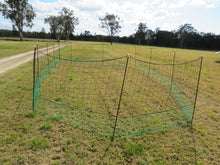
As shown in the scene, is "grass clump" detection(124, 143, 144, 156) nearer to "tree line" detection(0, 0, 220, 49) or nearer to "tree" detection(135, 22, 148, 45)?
"tree line" detection(0, 0, 220, 49)

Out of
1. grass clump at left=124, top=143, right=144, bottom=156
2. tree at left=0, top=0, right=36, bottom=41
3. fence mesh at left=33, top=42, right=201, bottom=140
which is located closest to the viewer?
grass clump at left=124, top=143, right=144, bottom=156

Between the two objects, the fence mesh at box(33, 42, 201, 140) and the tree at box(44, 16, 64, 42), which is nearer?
the fence mesh at box(33, 42, 201, 140)

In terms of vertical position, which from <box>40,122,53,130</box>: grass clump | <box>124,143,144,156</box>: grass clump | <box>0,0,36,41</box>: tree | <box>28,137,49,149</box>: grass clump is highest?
<box>0,0,36,41</box>: tree

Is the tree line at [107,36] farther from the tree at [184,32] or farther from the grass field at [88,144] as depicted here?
the grass field at [88,144]

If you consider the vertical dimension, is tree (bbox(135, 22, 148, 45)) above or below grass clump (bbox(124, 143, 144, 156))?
above

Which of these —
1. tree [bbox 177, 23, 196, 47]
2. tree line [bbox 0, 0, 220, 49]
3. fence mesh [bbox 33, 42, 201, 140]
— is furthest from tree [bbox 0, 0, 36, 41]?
tree [bbox 177, 23, 196, 47]

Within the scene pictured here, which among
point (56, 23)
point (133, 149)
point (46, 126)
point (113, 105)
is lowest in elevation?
point (133, 149)

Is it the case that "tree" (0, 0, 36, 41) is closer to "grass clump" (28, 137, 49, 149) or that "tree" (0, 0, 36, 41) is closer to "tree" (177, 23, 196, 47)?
"grass clump" (28, 137, 49, 149)

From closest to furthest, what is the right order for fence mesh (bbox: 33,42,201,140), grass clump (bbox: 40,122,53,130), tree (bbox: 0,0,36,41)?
grass clump (bbox: 40,122,53,130), fence mesh (bbox: 33,42,201,140), tree (bbox: 0,0,36,41)

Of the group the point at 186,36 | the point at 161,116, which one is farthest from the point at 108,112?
the point at 186,36

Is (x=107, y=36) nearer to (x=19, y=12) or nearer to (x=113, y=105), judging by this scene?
(x=19, y=12)

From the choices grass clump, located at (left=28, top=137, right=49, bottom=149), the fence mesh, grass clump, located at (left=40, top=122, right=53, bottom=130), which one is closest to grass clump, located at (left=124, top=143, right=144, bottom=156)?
the fence mesh

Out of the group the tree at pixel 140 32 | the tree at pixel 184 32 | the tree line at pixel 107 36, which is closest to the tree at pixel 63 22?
the tree line at pixel 107 36

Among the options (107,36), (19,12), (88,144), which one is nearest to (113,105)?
(88,144)
